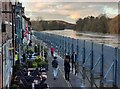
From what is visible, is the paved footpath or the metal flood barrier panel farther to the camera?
the paved footpath

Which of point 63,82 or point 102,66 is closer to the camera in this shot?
point 102,66

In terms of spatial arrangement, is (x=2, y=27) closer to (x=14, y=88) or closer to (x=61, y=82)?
(x=14, y=88)

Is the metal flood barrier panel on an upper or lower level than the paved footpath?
upper

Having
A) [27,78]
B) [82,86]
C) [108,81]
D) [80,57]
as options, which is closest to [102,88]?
[108,81]

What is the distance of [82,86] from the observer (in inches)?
629

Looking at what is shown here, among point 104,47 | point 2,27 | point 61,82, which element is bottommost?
point 61,82

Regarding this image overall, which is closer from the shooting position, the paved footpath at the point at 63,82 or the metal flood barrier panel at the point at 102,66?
the metal flood barrier panel at the point at 102,66

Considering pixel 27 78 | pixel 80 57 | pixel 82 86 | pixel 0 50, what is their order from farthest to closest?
pixel 80 57
pixel 82 86
pixel 27 78
pixel 0 50

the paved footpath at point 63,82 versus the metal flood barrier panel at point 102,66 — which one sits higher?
the metal flood barrier panel at point 102,66

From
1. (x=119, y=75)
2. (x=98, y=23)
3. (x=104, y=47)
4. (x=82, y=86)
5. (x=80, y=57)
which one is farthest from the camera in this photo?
(x=98, y=23)

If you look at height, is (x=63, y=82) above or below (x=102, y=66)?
below

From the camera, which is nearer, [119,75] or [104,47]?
[119,75]

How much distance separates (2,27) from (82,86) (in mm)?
5619

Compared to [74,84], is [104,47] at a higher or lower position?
higher
